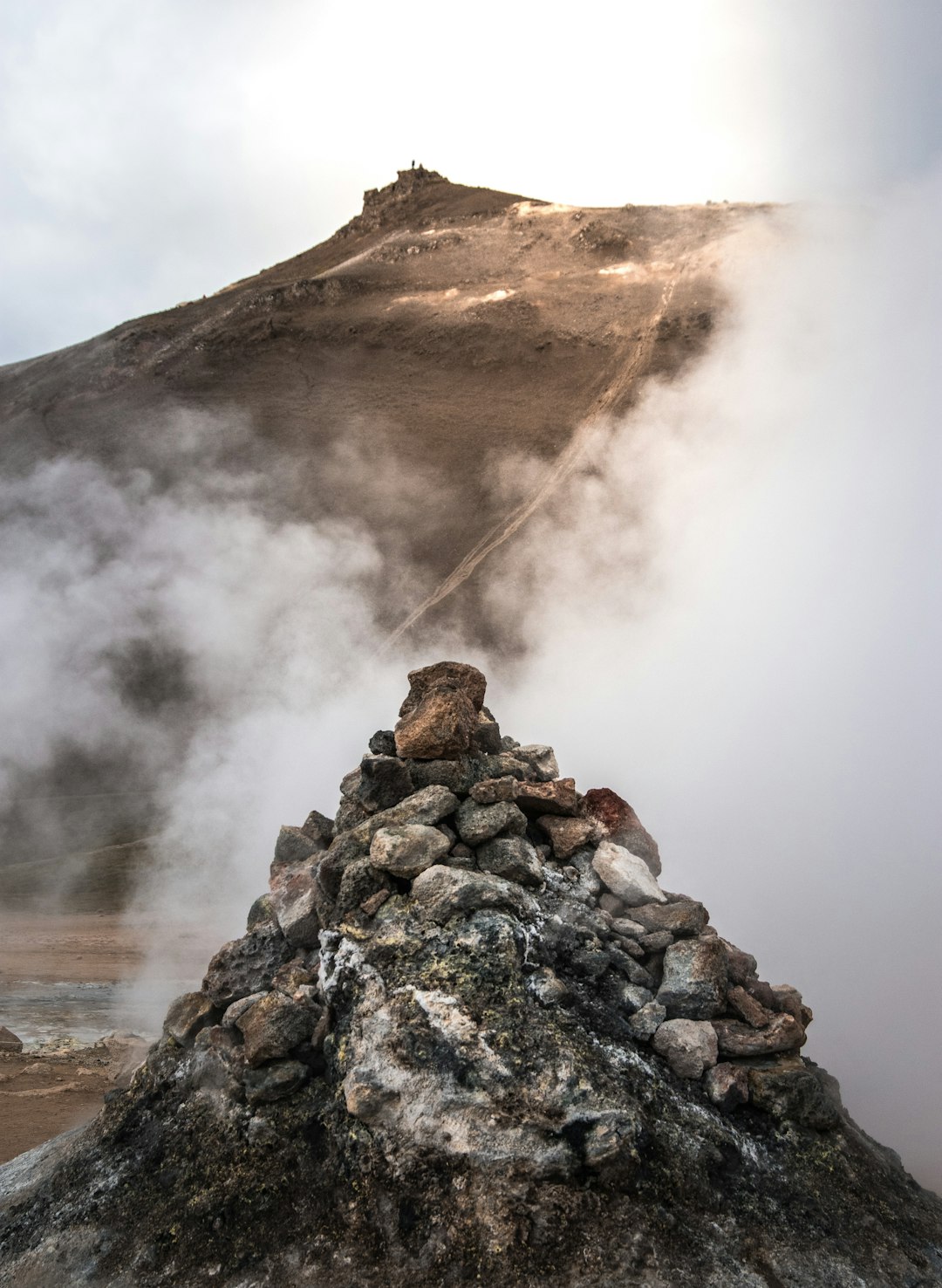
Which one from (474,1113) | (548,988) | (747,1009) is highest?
(548,988)

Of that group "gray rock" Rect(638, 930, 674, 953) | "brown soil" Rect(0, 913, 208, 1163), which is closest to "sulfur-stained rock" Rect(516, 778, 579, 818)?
"gray rock" Rect(638, 930, 674, 953)

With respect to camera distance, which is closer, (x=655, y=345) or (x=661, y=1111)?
(x=661, y=1111)

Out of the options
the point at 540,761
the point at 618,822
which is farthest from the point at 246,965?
the point at 618,822

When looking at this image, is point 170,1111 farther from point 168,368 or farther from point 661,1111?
point 168,368

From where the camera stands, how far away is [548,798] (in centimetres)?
532

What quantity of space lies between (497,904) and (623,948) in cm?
82

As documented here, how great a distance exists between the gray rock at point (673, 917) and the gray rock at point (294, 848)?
2.30 m

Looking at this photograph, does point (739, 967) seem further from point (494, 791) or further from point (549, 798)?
point (494, 791)

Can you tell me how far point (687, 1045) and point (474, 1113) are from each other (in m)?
1.20

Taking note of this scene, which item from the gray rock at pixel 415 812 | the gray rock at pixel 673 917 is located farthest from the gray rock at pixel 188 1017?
the gray rock at pixel 673 917

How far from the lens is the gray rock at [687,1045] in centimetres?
414

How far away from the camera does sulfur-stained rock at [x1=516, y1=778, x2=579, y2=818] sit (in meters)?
5.30

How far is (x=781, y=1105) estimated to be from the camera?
159 inches

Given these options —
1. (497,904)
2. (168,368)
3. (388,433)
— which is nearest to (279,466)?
(388,433)
